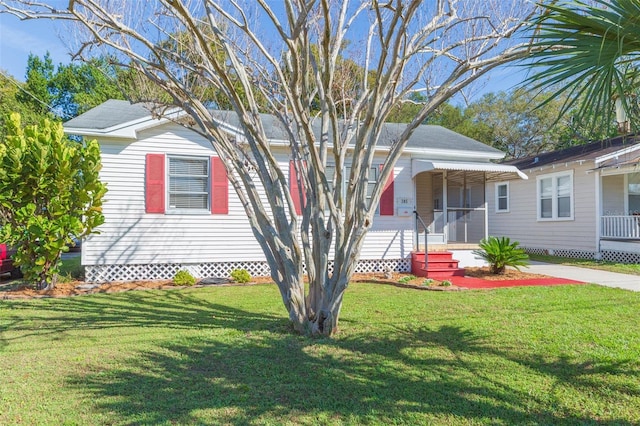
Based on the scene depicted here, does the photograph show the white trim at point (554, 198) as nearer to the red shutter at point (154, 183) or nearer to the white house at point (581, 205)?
the white house at point (581, 205)

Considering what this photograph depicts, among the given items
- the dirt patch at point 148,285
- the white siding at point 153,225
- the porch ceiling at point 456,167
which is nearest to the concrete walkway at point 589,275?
the dirt patch at point 148,285

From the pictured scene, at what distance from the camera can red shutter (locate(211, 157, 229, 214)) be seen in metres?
9.15

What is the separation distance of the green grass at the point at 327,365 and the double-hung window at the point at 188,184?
3.19m

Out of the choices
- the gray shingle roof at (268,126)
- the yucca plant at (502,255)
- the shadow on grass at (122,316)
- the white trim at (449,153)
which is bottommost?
the shadow on grass at (122,316)

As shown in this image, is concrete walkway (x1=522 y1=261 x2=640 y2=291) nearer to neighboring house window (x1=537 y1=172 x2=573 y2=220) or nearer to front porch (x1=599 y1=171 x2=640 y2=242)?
front porch (x1=599 y1=171 x2=640 y2=242)

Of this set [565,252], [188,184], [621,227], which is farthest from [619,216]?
[188,184]

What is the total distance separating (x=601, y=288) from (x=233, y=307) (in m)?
7.09

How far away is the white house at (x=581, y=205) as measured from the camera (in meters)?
11.9

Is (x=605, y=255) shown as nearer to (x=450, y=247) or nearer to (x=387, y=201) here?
(x=450, y=247)

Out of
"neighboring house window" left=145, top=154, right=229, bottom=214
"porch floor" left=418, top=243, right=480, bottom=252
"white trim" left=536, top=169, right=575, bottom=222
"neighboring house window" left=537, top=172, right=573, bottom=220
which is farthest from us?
"neighboring house window" left=537, top=172, right=573, bottom=220

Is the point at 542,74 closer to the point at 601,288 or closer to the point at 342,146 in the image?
the point at 342,146

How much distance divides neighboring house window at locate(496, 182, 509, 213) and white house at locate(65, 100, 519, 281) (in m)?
6.81

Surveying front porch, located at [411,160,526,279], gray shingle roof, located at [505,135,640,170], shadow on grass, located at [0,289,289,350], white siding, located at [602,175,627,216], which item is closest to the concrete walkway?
front porch, located at [411,160,526,279]

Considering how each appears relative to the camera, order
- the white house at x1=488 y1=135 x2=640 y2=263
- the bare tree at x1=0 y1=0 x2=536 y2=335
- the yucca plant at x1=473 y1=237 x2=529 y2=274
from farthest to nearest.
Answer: the white house at x1=488 y1=135 x2=640 y2=263, the yucca plant at x1=473 y1=237 x2=529 y2=274, the bare tree at x1=0 y1=0 x2=536 y2=335
